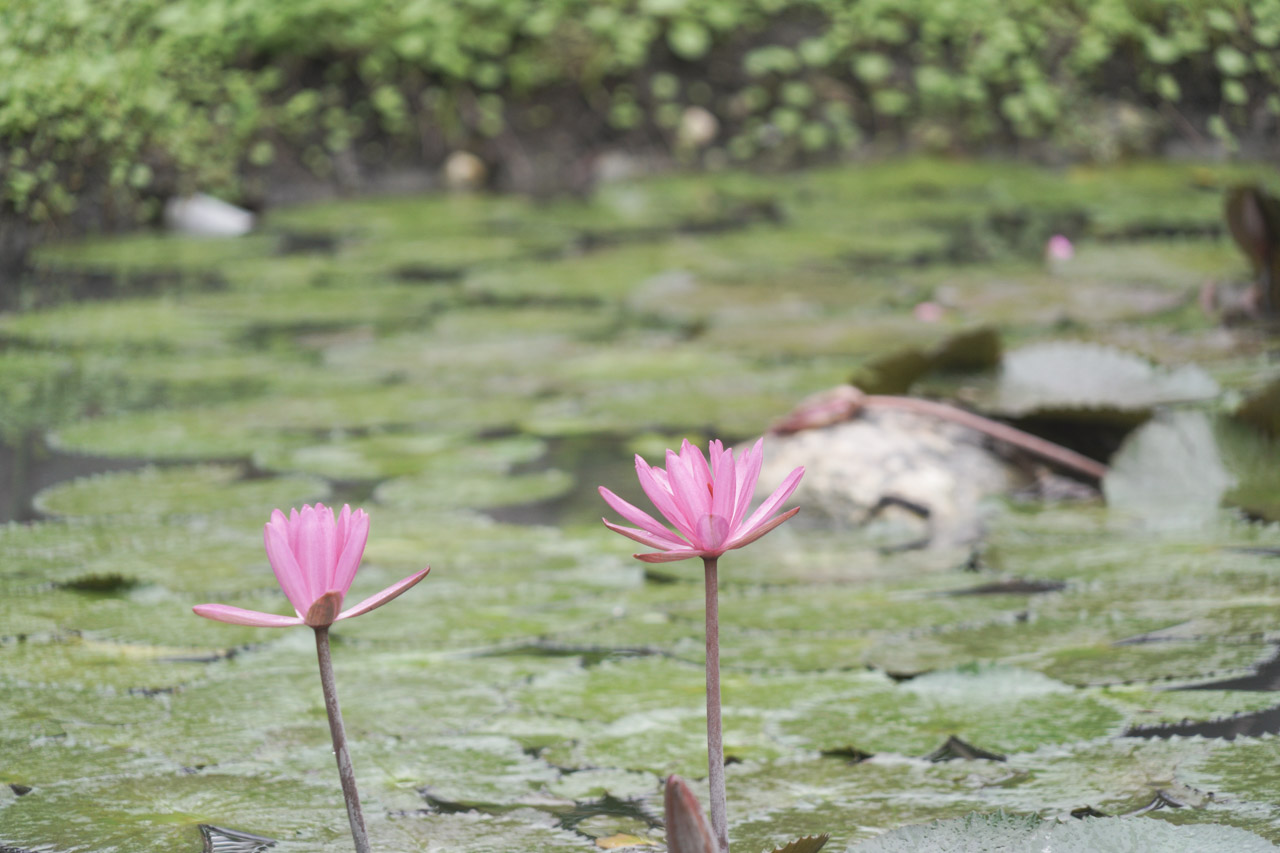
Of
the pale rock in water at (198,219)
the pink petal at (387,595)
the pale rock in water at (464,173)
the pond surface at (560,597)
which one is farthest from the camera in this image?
the pale rock in water at (464,173)

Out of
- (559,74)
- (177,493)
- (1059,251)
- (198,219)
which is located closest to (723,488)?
(177,493)

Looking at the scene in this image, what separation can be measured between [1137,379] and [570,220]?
3010 millimetres

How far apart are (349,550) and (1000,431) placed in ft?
4.34

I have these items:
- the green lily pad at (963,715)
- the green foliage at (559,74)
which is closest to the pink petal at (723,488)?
the green lily pad at (963,715)

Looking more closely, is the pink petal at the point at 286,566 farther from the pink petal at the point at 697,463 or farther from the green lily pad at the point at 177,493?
the green lily pad at the point at 177,493

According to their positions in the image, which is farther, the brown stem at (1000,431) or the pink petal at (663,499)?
the brown stem at (1000,431)

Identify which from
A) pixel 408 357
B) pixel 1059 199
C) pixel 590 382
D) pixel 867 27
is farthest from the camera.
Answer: pixel 867 27

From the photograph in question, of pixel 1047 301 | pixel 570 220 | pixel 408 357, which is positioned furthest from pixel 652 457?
pixel 570 220

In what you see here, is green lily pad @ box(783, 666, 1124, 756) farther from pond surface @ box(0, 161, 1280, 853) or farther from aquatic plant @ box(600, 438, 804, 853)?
aquatic plant @ box(600, 438, 804, 853)

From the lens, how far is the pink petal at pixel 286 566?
71cm

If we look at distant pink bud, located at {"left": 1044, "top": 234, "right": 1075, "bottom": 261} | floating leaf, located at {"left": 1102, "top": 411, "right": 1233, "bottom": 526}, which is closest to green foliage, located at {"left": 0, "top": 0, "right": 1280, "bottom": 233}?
distant pink bud, located at {"left": 1044, "top": 234, "right": 1075, "bottom": 261}

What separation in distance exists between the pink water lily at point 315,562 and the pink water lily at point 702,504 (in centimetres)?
12

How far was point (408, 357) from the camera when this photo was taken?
289cm

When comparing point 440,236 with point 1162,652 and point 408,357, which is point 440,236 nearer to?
point 408,357
